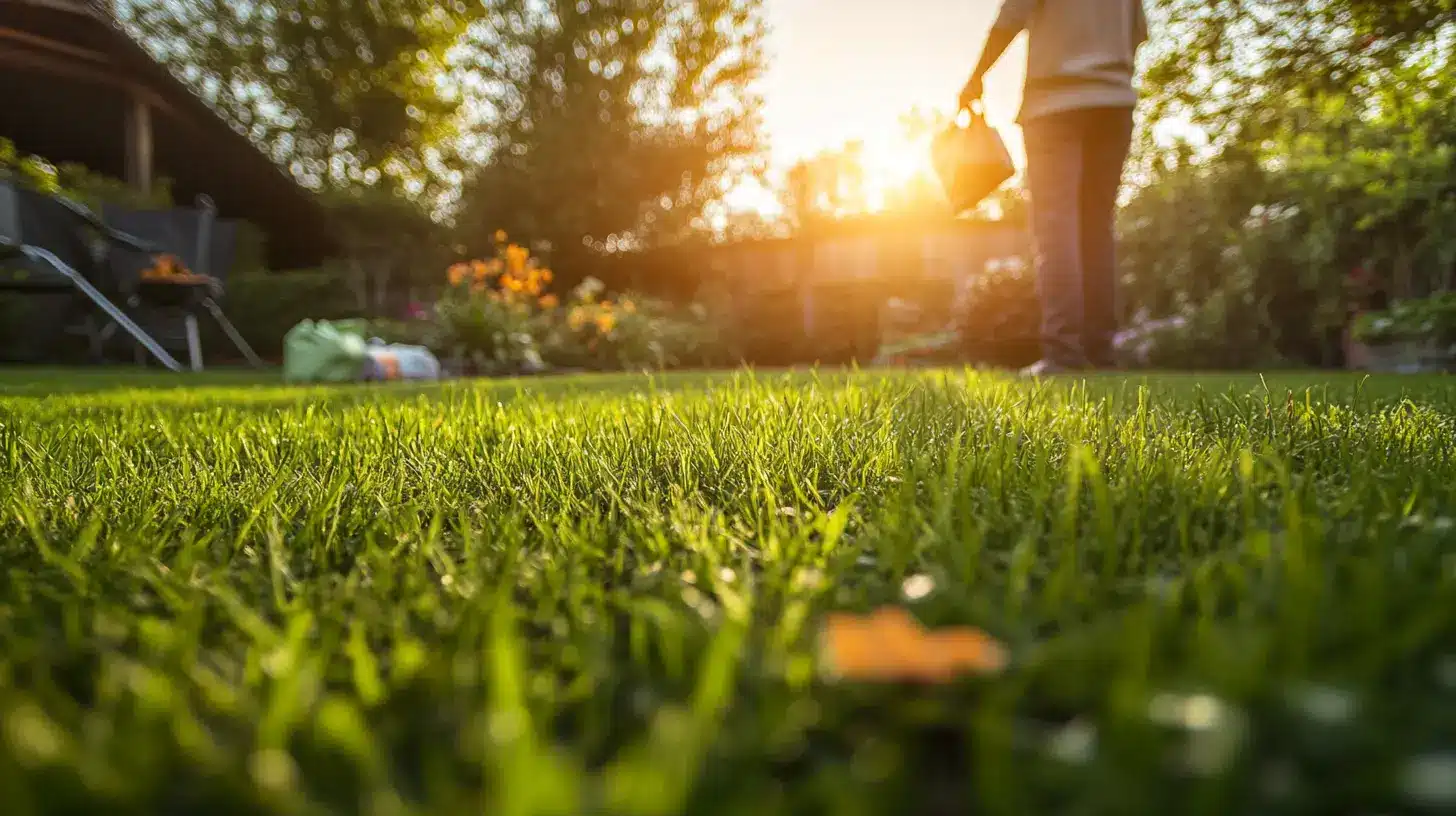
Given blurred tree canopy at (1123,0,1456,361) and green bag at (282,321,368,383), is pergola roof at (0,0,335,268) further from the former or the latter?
blurred tree canopy at (1123,0,1456,361)

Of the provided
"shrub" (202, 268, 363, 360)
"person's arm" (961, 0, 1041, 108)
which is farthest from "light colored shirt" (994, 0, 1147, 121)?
"shrub" (202, 268, 363, 360)

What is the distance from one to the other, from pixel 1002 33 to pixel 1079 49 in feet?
1.35

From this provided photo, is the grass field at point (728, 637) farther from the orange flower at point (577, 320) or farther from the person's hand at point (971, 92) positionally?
the orange flower at point (577, 320)

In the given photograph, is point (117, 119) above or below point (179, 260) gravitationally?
above

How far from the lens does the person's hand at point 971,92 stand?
4.63 meters

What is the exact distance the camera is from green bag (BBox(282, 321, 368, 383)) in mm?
5820

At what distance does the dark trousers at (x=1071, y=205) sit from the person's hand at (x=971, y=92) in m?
0.32

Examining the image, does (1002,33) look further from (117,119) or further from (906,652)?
(117,119)

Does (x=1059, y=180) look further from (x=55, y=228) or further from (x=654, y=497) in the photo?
(x=55, y=228)

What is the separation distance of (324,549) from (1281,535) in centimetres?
97

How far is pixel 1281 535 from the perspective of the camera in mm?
814

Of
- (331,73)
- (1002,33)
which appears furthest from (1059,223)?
(331,73)

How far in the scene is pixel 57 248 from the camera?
7.21m

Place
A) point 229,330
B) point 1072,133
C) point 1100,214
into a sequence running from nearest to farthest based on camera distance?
1. point 1072,133
2. point 1100,214
3. point 229,330
